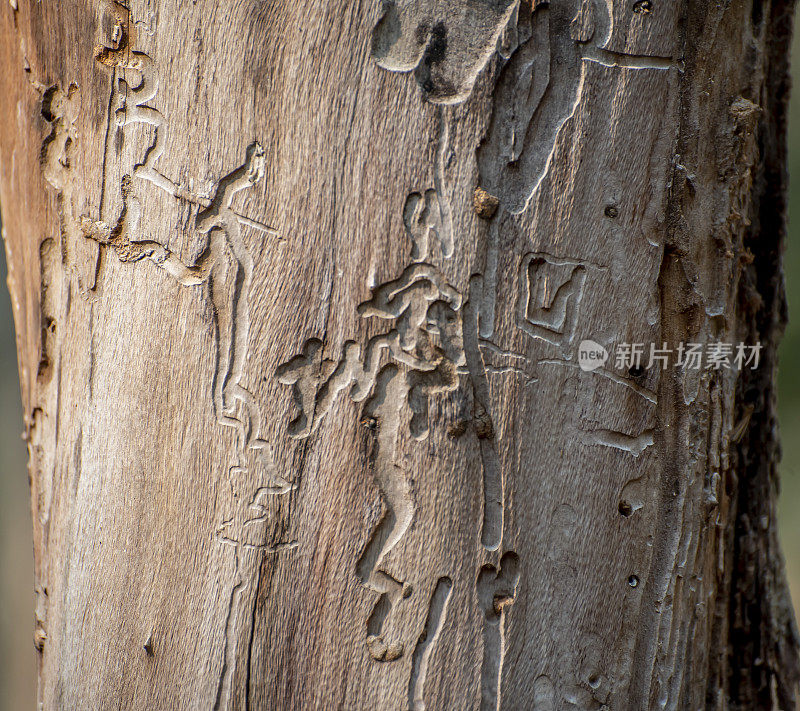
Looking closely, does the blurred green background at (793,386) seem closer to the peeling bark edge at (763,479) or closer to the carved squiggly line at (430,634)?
the peeling bark edge at (763,479)

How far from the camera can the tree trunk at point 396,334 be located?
2.22 feet

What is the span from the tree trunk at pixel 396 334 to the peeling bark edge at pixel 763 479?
174 millimetres

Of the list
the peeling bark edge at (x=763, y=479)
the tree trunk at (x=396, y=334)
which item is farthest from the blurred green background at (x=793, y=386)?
the tree trunk at (x=396, y=334)

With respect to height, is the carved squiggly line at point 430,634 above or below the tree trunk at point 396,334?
below

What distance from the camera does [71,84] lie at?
29.9 inches

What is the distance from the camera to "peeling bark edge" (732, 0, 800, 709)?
906mm

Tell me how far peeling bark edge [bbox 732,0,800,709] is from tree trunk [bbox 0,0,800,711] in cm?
17

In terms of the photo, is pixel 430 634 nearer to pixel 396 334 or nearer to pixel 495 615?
pixel 495 615

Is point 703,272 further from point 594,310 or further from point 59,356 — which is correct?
point 59,356

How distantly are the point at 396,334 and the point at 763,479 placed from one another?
2.06ft

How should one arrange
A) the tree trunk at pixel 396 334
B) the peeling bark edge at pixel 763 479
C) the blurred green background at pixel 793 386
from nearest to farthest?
the tree trunk at pixel 396 334
the peeling bark edge at pixel 763 479
the blurred green background at pixel 793 386

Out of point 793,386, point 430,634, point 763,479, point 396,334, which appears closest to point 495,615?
point 430,634

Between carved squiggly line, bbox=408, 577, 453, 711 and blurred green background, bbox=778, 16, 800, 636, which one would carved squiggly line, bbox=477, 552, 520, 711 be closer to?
carved squiggly line, bbox=408, 577, 453, 711

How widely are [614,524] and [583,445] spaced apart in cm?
10
